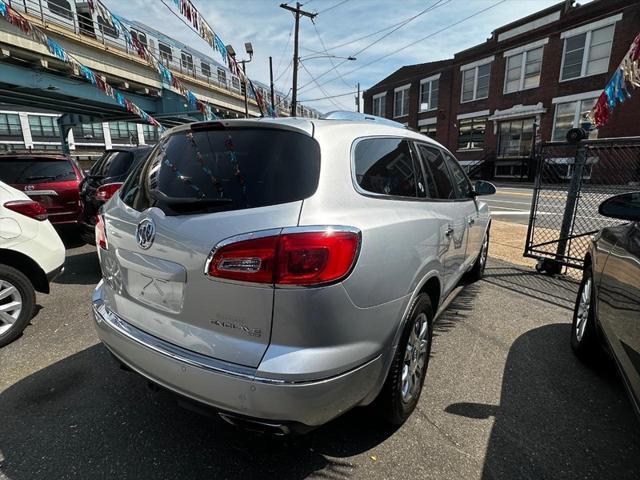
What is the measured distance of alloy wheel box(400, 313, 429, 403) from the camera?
7.50 feet

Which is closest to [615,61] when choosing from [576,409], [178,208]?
[576,409]

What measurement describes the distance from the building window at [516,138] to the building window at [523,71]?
94.6 inches

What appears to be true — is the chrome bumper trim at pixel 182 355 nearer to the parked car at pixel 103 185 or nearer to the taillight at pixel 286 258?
the taillight at pixel 286 258

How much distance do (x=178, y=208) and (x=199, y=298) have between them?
0.46 metres

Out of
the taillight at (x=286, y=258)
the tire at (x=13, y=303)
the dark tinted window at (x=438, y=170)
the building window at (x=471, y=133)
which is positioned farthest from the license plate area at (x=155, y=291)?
the building window at (x=471, y=133)

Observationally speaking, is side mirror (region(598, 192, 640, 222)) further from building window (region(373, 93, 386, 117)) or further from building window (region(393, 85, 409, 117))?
building window (region(373, 93, 386, 117))

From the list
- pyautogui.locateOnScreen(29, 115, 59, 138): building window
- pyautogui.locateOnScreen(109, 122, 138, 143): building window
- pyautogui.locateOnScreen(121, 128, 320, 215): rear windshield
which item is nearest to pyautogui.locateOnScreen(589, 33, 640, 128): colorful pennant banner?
pyautogui.locateOnScreen(121, 128, 320, 215): rear windshield

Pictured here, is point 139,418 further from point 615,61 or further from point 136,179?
point 615,61

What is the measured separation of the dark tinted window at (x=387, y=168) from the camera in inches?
81.1

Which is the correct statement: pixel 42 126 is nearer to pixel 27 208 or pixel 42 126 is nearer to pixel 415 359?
pixel 27 208

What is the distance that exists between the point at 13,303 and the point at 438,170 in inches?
153

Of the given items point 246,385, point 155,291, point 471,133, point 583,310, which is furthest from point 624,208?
point 471,133

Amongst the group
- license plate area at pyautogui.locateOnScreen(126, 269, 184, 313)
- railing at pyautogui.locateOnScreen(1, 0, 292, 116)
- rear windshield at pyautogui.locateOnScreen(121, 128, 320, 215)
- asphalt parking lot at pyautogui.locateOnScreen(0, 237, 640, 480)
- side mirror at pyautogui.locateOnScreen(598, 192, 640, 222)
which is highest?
railing at pyautogui.locateOnScreen(1, 0, 292, 116)

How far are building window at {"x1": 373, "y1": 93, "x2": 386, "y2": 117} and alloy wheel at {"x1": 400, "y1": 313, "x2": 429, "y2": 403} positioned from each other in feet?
134
